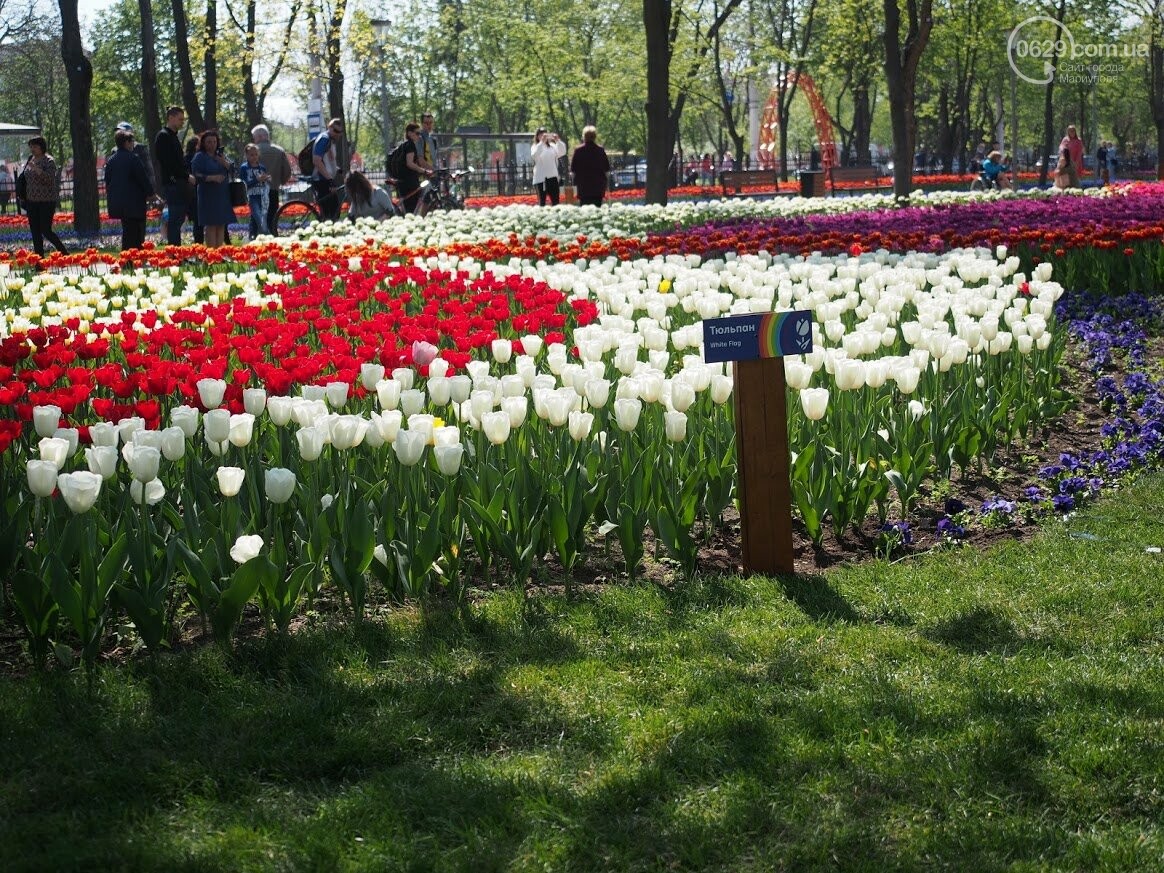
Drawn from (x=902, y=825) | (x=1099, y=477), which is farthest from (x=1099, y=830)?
(x=1099, y=477)

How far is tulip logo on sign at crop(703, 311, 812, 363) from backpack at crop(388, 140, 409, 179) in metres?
17.4

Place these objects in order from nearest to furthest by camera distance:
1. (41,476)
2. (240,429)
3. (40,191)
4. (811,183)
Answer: (41,476) < (240,429) < (40,191) < (811,183)

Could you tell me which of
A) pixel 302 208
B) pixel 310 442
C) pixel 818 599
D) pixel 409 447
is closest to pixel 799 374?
pixel 818 599

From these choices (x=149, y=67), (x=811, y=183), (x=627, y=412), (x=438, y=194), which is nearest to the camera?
(x=627, y=412)

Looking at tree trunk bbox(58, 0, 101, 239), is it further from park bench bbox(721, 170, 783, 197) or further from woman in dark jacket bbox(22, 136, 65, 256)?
park bench bbox(721, 170, 783, 197)

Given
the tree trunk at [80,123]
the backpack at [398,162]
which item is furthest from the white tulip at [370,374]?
the tree trunk at [80,123]

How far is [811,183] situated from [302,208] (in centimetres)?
1166

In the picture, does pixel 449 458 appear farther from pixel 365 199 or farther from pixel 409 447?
pixel 365 199

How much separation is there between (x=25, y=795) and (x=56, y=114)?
213 feet

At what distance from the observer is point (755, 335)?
4996mm

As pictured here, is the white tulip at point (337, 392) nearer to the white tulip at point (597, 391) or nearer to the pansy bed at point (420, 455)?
the pansy bed at point (420, 455)

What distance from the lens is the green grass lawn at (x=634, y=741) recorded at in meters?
3.19

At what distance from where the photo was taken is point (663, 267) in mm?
10836

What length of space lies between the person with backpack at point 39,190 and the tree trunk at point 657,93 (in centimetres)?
864
